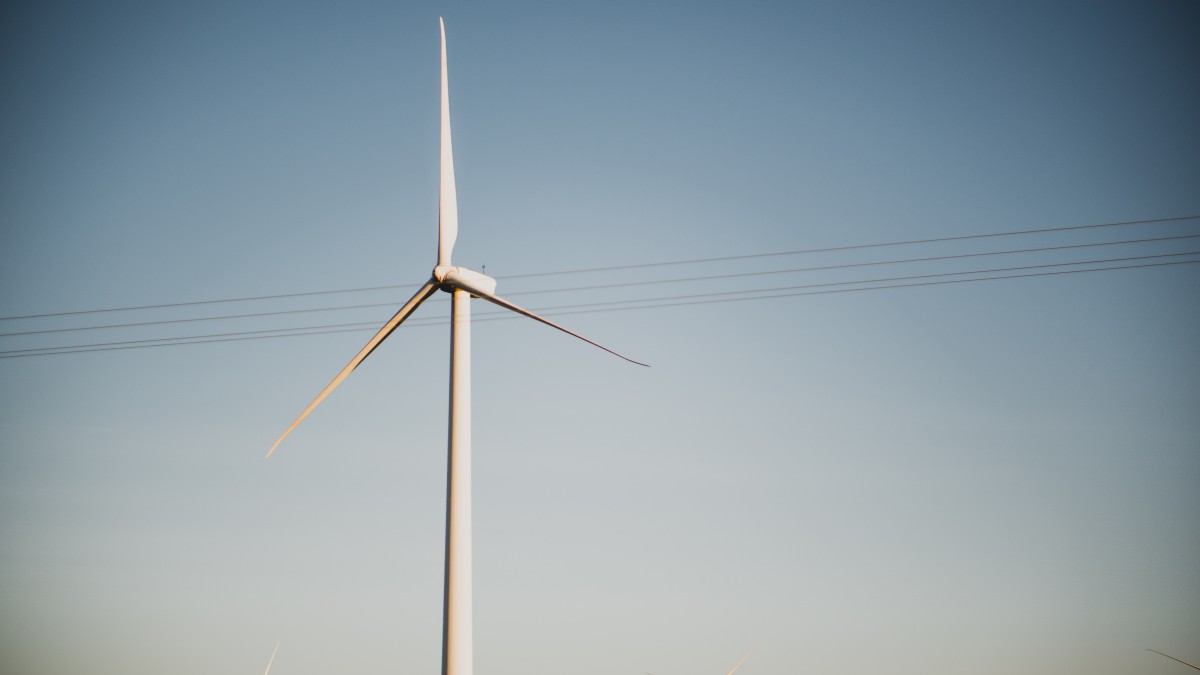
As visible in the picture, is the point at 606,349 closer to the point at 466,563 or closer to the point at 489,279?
the point at 489,279

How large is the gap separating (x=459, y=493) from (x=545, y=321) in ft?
21.0

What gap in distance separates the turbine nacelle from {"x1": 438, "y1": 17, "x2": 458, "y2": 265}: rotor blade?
3.83 ft

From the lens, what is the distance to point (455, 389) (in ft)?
99.2

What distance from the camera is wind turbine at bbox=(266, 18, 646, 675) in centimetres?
2812

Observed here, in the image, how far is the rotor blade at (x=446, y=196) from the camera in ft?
111

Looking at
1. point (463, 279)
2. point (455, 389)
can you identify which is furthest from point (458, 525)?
point (463, 279)

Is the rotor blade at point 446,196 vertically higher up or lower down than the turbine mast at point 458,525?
higher up

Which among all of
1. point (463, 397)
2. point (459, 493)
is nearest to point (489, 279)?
point (463, 397)

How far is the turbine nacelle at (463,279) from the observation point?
31969mm

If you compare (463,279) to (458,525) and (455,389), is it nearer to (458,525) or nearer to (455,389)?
(455,389)

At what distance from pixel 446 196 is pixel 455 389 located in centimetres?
756

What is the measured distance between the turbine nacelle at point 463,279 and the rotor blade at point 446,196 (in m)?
1.17

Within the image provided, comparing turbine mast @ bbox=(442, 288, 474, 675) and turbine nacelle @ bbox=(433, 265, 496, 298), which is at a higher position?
turbine nacelle @ bbox=(433, 265, 496, 298)

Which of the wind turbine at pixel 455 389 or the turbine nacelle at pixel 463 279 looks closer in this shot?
the wind turbine at pixel 455 389
